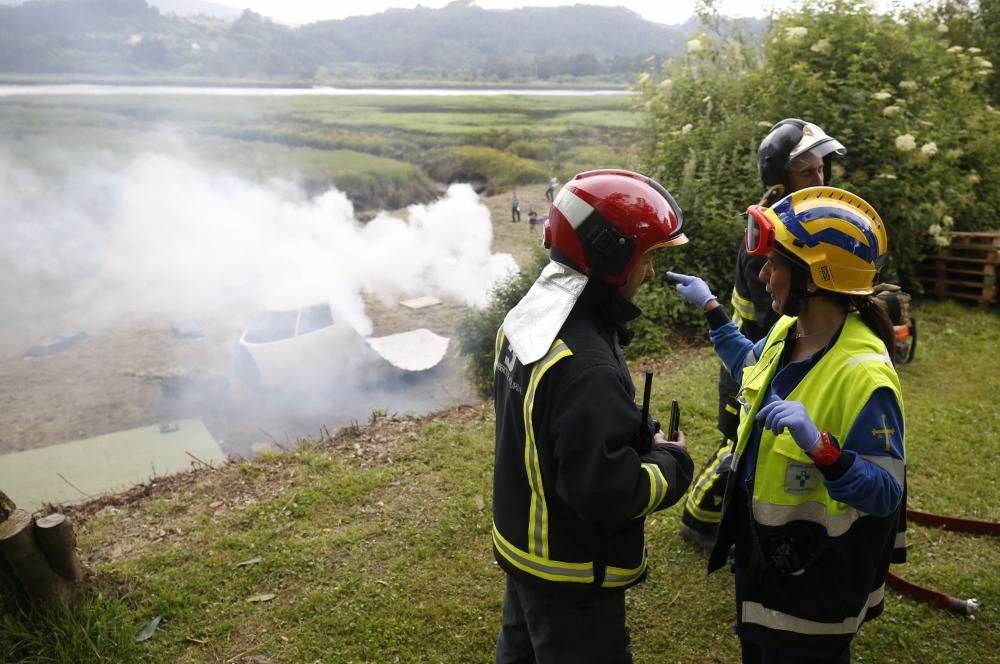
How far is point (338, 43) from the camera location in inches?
1469

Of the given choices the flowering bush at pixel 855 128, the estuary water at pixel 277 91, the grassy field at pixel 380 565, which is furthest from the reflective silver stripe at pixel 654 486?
the estuary water at pixel 277 91

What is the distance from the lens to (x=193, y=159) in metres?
25.9

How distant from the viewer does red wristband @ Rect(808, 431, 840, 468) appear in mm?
2053

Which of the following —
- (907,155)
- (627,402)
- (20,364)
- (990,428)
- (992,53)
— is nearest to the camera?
(627,402)

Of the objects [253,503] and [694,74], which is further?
[694,74]

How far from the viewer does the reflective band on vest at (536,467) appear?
220 centimetres

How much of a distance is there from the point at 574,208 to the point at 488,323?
30.1 feet

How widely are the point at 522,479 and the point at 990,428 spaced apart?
6224 millimetres

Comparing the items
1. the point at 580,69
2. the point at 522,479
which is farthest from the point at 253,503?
the point at 580,69

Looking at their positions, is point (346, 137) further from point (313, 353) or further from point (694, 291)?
point (694, 291)

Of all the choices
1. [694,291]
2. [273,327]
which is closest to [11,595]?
[694,291]

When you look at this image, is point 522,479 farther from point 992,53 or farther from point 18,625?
point 992,53

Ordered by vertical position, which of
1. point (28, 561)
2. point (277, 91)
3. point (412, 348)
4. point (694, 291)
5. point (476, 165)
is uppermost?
point (277, 91)

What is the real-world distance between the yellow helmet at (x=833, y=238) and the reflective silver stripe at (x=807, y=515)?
0.77 m
